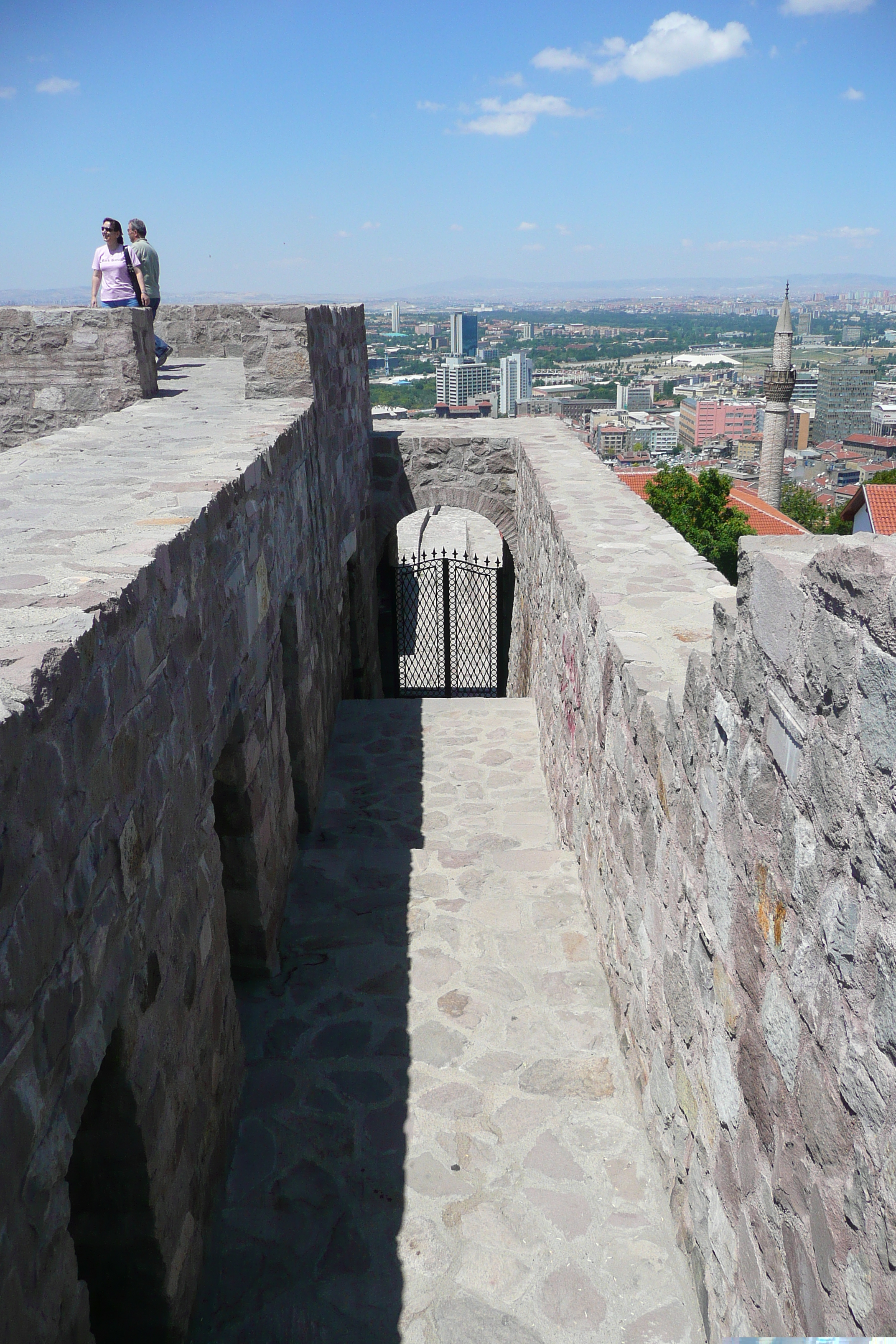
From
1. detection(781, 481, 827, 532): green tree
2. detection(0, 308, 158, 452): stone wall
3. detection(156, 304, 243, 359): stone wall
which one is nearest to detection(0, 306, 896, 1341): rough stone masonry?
detection(0, 308, 158, 452): stone wall

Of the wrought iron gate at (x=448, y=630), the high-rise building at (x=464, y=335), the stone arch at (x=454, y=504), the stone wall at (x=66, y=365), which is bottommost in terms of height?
the wrought iron gate at (x=448, y=630)

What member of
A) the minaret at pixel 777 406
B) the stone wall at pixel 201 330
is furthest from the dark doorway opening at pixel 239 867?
the minaret at pixel 777 406

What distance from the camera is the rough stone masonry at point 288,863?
1604mm

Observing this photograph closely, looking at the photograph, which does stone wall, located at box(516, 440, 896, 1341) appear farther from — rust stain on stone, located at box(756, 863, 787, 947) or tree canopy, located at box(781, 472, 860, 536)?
A: tree canopy, located at box(781, 472, 860, 536)

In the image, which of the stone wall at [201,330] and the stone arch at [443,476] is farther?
the stone wall at [201,330]

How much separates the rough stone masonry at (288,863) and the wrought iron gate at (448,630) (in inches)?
220

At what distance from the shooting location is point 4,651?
1.88 meters

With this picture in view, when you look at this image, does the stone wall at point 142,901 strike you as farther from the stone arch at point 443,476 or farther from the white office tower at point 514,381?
the white office tower at point 514,381

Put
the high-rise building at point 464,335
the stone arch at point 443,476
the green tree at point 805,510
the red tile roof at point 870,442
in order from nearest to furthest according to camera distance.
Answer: the stone arch at point 443,476 → the green tree at point 805,510 → the red tile roof at point 870,442 → the high-rise building at point 464,335

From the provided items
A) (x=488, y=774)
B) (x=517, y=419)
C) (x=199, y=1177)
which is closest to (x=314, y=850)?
(x=488, y=774)

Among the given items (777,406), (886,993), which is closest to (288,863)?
(886,993)

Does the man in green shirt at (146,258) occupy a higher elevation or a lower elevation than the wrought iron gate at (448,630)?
higher

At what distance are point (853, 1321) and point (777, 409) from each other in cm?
4162

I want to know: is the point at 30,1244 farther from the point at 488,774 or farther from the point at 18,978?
the point at 488,774
